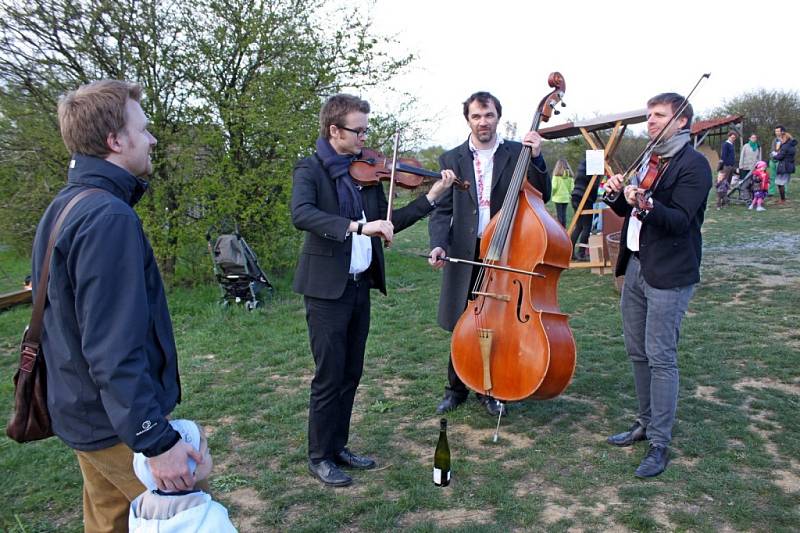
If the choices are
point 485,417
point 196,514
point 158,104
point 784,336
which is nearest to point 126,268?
point 196,514

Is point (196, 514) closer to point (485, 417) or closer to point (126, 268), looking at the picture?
point (126, 268)

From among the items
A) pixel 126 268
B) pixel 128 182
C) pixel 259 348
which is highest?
pixel 128 182

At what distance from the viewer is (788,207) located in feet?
45.6

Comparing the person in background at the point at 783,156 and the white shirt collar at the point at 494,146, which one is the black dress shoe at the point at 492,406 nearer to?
the white shirt collar at the point at 494,146

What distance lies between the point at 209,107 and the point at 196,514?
680cm

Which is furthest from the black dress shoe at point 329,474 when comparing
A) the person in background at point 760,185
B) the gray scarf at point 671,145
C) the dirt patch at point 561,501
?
the person in background at point 760,185

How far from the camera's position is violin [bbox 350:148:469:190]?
3.22 meters

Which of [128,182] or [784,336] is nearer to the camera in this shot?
[128,182]

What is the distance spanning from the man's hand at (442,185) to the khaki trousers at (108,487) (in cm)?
211

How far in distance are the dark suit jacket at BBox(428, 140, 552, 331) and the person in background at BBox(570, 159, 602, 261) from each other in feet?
18.1

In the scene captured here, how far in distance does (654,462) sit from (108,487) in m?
2.65

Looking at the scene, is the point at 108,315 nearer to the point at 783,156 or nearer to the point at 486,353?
the point at 486,353

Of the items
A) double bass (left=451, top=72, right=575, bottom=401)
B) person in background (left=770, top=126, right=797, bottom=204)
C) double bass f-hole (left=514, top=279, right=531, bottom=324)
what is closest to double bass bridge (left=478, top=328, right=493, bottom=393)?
double bass (left=451, top=72, right=575, bottom=401)

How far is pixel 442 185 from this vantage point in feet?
11.1
